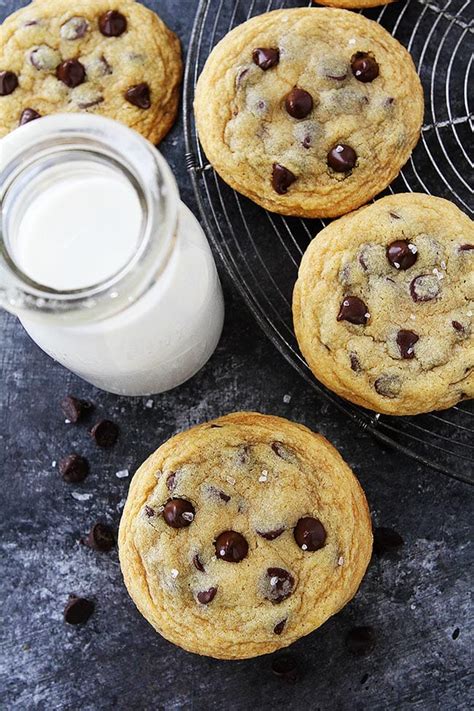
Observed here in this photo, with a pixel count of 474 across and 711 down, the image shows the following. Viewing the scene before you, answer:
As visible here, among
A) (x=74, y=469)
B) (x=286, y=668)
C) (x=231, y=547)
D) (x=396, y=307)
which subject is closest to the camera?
(x=231, y=547)

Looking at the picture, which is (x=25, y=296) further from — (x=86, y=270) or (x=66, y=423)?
(x=66, y=423)

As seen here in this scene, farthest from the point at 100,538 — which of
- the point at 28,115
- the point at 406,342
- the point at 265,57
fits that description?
the point at 265,57

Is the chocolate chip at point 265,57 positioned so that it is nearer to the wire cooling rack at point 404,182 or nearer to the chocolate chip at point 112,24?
the wire cooling rack at point 404,182

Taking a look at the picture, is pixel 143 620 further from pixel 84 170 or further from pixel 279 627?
pixel 84 170

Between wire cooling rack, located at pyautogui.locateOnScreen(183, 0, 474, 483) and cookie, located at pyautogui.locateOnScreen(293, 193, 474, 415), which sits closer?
cookie, located at pyautogui.locateOnScreen(293, 193, 474, 415)

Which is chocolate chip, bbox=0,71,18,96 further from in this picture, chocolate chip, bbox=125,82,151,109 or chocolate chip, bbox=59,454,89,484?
chocolate chip, bbox=59,454,89,484

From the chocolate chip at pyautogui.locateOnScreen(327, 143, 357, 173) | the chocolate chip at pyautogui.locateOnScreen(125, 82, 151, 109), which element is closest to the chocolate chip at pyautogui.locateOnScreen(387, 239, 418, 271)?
the chocolate chip at pyautogui.locateOnScreen(327, 143, 357, 173)

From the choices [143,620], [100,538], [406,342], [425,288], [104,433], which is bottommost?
[143,620]
